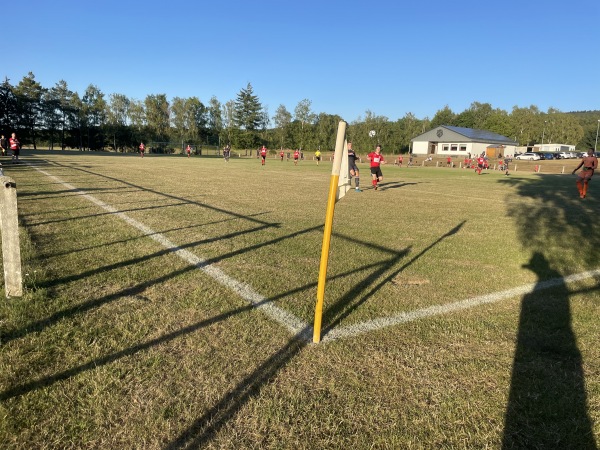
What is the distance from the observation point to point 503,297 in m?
4.42

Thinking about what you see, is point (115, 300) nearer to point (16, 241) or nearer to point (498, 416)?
point (16, 241)

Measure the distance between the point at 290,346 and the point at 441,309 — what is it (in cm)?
181

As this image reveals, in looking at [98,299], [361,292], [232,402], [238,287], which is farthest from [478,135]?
[232,402]

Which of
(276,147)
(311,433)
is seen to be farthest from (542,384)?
(276,147)

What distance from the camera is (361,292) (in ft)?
14.3

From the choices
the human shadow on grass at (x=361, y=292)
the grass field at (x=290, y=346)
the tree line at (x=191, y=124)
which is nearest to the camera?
the grass field at (x=290, y=346)

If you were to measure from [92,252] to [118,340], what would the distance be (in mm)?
2878

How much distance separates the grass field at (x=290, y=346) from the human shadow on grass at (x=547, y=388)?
1 centimetres

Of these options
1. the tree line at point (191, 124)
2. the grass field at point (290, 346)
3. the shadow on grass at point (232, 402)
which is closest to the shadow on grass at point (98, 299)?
the grass field at point (290, 346)

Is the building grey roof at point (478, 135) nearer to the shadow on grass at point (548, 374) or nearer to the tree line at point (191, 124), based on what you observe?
A: the tree line at point (191, 124)

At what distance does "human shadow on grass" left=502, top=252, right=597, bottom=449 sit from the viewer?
87.2 inches

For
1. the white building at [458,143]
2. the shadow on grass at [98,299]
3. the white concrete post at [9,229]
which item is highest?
the white building at [458,143]

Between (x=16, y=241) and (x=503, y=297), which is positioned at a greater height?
(x=16, y=241)

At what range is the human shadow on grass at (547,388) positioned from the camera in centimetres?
221
